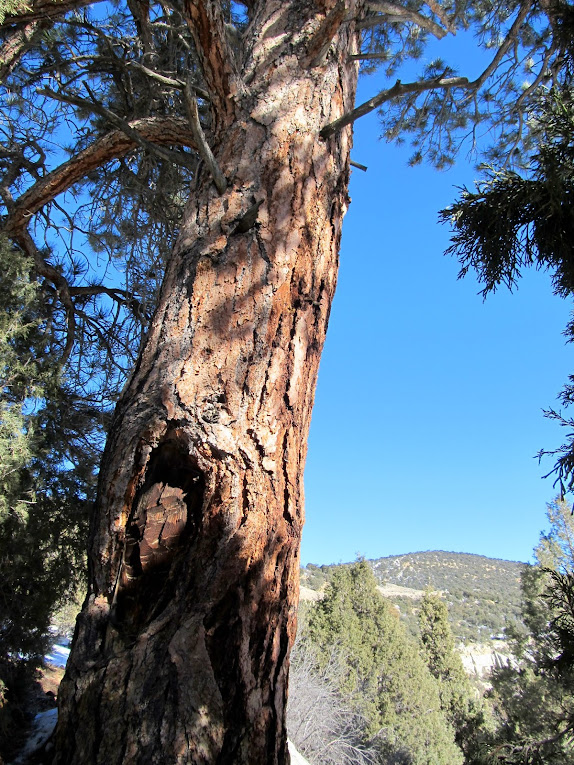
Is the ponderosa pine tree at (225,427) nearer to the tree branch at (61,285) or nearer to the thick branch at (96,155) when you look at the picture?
the thick branch at (96,155)

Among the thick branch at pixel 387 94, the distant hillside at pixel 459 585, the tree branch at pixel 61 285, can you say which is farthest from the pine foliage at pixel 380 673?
the distant hillside at pixel 459 585

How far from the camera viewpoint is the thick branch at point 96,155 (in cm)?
274

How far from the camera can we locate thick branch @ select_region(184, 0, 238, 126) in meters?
1.69

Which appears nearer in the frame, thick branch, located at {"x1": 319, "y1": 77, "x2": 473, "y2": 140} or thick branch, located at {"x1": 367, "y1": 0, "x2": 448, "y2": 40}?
thick branch, located at {"x1": 319, "y1": 77, "x2": 473, "y2": 140}

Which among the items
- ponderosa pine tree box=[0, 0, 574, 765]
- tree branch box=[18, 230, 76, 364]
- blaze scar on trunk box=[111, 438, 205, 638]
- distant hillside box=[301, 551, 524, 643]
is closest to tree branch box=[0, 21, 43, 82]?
tree branch box=[18, 230, 76, 364]

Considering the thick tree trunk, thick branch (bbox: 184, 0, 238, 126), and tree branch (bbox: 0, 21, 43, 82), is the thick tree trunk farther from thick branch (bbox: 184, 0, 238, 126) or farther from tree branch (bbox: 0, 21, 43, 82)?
tree branch (bbox: 0, 21, 43, 82)

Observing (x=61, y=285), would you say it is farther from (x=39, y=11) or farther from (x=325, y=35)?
(x=325, y=35)

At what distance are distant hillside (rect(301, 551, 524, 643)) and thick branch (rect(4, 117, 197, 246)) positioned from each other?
2247 inches

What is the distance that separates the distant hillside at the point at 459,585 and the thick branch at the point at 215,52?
5814 cm

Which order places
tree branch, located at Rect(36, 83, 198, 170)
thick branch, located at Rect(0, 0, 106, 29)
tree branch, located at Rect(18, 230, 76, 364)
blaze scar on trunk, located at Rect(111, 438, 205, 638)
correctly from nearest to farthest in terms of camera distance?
1. blaze scar on trunk, located at Rect(111, 438, 205, 638)
2. tree branch, located at Rect(36, 83, 198, 170)
3. thick branch, located at Rect(0, 0, 106, 29)
4. tree branch, located at Rect(18, 230, 76, 364)

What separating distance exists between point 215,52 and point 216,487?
150cm

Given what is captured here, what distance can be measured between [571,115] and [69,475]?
4053 mm

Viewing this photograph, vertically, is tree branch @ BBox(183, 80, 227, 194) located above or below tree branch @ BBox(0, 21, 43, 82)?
below

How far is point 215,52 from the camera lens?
5.86 ft
